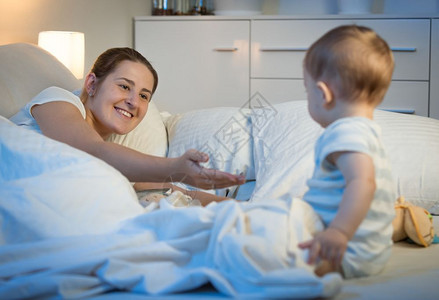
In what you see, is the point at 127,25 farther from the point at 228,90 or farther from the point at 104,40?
the point at 228,90

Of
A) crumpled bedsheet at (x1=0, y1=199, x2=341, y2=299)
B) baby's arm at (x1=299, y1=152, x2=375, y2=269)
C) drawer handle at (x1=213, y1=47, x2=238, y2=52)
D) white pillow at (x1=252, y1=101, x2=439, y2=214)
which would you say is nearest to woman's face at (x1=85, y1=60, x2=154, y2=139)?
white pillow at (x1=252, y1=101, x2=439, y2=214)

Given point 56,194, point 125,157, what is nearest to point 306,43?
point 125,157

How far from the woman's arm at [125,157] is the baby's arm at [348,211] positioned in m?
0.32

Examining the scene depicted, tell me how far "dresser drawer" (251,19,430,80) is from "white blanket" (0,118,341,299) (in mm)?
2192

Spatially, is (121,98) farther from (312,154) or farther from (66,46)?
(66,46)

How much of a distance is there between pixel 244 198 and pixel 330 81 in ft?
2.62

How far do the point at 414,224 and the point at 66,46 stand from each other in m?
1.68

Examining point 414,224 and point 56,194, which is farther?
point 414,224

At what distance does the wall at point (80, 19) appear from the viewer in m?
2.30

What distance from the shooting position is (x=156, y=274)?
34.9 inches

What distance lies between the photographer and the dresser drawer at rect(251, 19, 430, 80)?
3.05m

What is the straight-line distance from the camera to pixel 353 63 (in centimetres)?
95

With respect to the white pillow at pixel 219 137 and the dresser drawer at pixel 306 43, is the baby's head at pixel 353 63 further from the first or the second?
the dresser drawer at pixel 306 43

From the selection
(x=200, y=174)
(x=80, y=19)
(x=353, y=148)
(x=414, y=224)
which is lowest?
(x=414, y=224)
